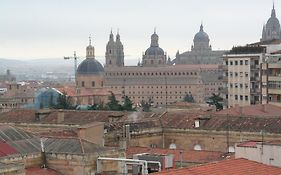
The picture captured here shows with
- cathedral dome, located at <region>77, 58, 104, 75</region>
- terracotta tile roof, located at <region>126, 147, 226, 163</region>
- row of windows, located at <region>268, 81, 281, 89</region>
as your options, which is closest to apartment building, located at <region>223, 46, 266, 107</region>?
row of windows, located at <region>268, 81, 281, 89</region>

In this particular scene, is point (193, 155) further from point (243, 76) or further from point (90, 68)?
point (90, 68)

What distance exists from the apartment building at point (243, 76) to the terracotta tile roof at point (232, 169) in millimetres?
65120

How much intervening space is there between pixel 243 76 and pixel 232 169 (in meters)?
73.0

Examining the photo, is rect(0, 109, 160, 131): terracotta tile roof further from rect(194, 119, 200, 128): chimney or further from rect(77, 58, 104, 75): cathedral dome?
rect(77, 58, 104, 75): cathedral dome

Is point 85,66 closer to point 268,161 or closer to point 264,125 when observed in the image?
point 264,125

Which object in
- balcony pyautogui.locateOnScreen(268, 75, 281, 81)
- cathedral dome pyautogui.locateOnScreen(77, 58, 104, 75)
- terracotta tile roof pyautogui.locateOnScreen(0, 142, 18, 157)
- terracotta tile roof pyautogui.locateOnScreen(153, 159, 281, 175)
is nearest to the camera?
terracotta tile roof pyautogui.locateOnScreen(153, 159, 281, 175)

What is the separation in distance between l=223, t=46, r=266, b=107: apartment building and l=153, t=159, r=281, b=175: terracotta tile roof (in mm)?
65120

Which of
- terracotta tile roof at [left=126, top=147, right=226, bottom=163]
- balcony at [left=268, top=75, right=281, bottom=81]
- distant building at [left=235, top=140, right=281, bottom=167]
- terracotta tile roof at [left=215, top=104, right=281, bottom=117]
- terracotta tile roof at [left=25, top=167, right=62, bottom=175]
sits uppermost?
balcony at [left=268, top=75, right=281, bottom=81]

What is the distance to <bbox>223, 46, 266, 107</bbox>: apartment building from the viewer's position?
328 feet

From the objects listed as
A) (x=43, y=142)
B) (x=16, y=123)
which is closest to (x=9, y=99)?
(x=16, y=123)

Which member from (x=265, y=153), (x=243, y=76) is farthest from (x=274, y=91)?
Result: (x=265, y=153)

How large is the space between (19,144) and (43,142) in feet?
4.40

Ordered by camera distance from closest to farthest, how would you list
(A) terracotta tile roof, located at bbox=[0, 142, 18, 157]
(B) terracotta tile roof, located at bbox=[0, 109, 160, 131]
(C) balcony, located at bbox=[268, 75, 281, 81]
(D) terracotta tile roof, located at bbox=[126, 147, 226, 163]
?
(A) terracotta tile roof, located at bbox=[0, 142, 18, 157] → (D) terracotta tile roof, located at bbox=[126, 147, 226, 163] → (B) terracotta tile roof, located at bbox=[0, 109, 160, 131] → (C) balcony, located at bbox=[268, 75, 281, 81]

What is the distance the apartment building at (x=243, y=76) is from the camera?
100 m
